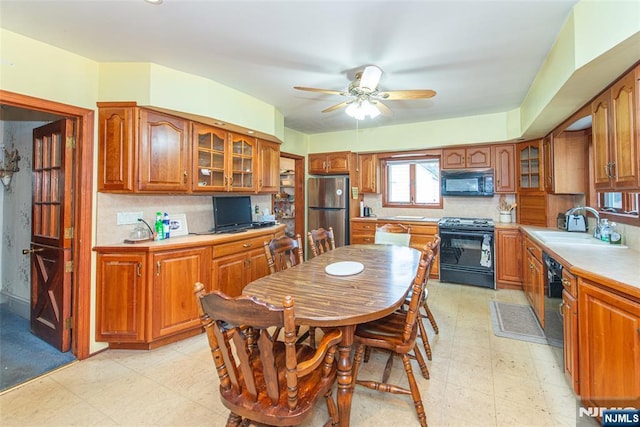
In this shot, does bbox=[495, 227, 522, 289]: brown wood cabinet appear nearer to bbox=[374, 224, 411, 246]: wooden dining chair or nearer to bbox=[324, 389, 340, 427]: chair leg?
bbox=[374, 224, 411, 246]: wooden dining chair

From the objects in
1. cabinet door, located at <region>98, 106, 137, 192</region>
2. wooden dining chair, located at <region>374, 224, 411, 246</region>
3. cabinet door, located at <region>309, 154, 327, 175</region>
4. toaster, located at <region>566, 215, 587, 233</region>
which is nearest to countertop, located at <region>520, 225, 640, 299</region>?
toaster, located at <region>566, 215, 587, 233</region>

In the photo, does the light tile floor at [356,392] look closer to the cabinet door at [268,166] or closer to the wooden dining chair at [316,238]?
the wooden dining chair at [316,238]

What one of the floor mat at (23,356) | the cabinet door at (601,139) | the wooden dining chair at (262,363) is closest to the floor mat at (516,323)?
the cabinet door at (601,139)

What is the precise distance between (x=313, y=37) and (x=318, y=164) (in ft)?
10.4

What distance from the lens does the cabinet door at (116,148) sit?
7.91ft

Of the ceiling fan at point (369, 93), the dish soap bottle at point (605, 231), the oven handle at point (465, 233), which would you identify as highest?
the ceiling fan at point (369, 93)

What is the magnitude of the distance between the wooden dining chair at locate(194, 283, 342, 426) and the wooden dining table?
3.7 inches

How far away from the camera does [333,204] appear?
5.03m

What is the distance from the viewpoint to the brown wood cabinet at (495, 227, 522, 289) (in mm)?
3748

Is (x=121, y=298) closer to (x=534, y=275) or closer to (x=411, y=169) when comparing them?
(x=534, y=275)

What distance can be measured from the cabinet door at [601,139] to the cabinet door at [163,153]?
3.57 meters

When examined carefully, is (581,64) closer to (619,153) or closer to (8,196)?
(619,153)

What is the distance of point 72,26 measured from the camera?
1936 mm

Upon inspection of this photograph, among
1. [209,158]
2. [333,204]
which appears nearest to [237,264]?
[209,158]
